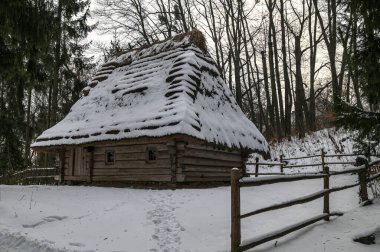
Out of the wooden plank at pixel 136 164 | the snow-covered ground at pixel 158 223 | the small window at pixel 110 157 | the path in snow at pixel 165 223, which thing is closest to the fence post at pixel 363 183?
the snow-covered ground at pixel 158 223

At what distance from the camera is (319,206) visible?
29.6ft

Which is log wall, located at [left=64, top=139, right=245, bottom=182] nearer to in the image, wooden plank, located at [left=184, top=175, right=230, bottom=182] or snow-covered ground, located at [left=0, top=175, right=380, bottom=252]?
wooden plank, located at [left=184, top=175, right=230, bottom=182]

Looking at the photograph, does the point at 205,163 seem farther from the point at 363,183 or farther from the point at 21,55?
the point at 21,55

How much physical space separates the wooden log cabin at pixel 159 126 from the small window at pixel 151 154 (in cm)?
3

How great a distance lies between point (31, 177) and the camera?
Result: 1753cm

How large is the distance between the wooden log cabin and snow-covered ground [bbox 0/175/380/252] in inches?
75.3

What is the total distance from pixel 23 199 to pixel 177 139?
4.69 m

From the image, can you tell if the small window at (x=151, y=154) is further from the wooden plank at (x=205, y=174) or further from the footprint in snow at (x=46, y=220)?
the footprint in snow at (x=46, y=220)

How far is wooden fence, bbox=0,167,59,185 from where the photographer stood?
56.9 feet

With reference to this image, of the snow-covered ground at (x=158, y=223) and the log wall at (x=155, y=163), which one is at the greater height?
the log wall at (x=155, y=163)

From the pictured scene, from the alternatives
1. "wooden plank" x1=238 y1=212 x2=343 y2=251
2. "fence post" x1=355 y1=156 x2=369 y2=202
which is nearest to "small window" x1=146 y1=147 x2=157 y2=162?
"fence post" x1=355 y1=156 x2=369 y2=202

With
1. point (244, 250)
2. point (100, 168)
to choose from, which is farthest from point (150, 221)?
point (100, 168)

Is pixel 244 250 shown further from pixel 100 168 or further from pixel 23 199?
pixel 100 168

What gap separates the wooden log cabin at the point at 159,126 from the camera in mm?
11555
